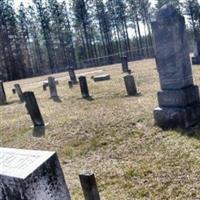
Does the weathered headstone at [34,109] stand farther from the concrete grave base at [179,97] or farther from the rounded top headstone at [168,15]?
the rounded top headstone at [168,15]

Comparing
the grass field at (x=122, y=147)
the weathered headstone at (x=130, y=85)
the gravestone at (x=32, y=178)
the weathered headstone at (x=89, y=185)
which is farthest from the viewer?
the weathered headstone at (x=130, y=85)

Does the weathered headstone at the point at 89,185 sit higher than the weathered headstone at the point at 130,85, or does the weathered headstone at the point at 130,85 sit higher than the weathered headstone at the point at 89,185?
the weathered headstone at the point at 130,85

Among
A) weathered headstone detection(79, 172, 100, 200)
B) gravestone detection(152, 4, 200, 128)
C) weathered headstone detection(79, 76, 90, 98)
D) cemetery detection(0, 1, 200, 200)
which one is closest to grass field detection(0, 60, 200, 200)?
cemetery detection(0, 1, 200, 200)

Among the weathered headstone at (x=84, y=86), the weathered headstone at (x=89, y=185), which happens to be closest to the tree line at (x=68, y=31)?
the weathered headstone at (x=84, y=86)

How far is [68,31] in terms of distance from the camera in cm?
5544

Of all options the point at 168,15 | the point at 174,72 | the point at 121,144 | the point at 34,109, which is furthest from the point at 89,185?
the point at 34,109

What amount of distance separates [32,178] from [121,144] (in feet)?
13.6

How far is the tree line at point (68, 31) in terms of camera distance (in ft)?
161

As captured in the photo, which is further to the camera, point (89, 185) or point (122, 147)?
point (122, 147)

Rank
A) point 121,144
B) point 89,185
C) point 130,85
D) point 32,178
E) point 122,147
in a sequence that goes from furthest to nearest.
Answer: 1. point 130,85
2. point 121,144
3. point 122,147
4. point 89,185
5. point 32,178

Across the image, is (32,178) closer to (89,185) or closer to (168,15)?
(89,185)

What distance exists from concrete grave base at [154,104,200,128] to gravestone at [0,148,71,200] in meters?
4.45

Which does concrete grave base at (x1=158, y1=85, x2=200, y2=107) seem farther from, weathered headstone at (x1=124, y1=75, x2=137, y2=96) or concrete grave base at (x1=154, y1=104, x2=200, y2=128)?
weathered headstone at (x1=124, y1=75, x2=137, y2=96)

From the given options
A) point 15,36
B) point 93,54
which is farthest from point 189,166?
point 93,54
